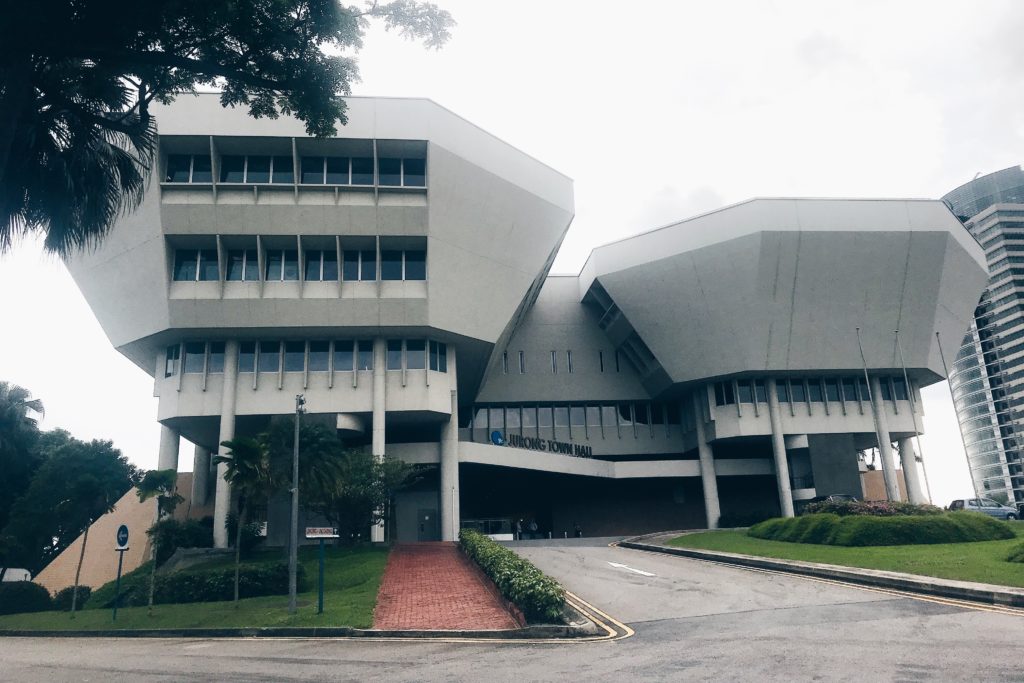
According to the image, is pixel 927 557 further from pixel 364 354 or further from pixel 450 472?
pixel 364 354

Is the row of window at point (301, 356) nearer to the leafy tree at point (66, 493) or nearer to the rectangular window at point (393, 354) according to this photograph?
the rectangular window at point (393, 354)

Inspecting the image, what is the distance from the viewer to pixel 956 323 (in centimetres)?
4734

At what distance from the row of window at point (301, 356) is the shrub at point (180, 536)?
8424mm

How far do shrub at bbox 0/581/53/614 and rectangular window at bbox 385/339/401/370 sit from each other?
1912cm

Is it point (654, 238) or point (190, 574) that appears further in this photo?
point (654, 238)

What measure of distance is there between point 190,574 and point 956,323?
50.5 meters

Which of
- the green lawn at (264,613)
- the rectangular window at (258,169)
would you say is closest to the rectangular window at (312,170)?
the rectangular window at (258,169)

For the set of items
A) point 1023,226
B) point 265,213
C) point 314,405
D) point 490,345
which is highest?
point 1023,226

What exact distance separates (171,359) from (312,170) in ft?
45.2

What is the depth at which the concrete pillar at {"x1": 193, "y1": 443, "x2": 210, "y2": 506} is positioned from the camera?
4178cm

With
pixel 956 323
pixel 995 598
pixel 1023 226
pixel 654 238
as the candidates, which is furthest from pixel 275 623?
pixel 1023 226

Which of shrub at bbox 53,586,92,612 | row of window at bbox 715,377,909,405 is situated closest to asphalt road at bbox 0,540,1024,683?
shrub at bbox 53,586,92,612

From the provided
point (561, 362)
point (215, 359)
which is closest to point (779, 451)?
point (561, 362)

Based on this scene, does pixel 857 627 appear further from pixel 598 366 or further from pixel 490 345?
pixel 598 366
